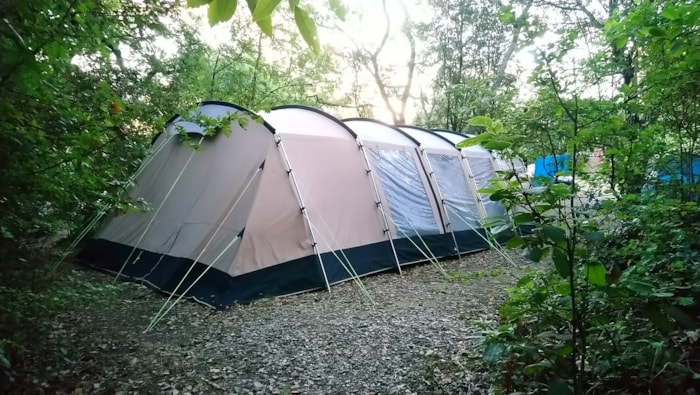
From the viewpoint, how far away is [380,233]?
5.46m

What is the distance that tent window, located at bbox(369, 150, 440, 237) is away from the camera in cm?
573

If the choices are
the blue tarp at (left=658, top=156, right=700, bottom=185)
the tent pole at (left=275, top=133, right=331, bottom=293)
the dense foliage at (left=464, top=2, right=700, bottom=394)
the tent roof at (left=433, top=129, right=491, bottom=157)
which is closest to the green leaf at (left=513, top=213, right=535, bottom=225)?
the dense foliage at (left=464, top=2, right=700, bottom=394)

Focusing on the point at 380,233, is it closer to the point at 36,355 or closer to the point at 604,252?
the point at 604,252

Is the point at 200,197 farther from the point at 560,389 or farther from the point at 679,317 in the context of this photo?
the point at 679,317

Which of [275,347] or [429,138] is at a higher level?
[429,138]

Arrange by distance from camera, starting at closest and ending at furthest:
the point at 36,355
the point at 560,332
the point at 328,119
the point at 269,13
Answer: the point at 269,13 → the point at 560,332 → the point at 36,355 → the point at 328,119

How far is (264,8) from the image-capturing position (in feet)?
2.97

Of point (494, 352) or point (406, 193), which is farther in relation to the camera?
point (406, 193)

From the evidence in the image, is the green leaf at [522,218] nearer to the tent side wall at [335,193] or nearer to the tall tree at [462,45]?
the tent side wall at [335,193]

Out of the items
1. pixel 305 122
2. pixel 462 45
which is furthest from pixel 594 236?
pixel 462 45

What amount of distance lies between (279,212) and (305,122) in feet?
4.92

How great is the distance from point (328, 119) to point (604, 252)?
425 cm

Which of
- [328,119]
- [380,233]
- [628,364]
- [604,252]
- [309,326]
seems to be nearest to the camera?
[628,364]

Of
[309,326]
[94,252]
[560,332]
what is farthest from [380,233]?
[94,252]
